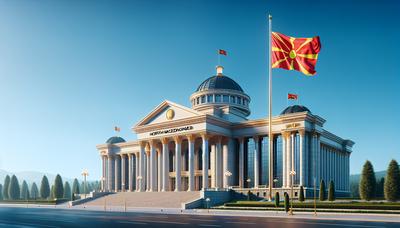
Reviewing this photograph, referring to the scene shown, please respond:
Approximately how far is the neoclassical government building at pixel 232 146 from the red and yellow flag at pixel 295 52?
2312cm

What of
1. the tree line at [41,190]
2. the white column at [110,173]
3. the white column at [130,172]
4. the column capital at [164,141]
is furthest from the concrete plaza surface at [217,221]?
the white column at [110,173]

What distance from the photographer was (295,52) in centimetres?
4034

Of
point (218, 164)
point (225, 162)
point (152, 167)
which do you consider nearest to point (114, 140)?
point (152, 167)

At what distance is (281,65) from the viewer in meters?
40.8

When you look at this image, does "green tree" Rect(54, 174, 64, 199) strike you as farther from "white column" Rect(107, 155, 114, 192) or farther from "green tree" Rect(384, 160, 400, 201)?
"green tree" Rect(384, 160, 400, 201)

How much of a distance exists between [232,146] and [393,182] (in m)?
31.2

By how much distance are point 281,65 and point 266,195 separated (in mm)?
30705

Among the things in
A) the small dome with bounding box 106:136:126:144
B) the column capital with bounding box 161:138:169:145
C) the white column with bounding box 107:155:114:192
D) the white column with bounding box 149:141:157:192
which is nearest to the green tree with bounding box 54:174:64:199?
the white column with bounding box 107:155:114:192

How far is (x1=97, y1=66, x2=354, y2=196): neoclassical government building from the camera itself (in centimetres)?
6562

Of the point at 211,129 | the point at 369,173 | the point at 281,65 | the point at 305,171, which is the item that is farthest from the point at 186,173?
the point at 281,65

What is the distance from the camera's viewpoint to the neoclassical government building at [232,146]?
6562 cm

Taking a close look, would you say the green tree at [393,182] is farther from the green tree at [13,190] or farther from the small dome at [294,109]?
the green tree at [13,190]

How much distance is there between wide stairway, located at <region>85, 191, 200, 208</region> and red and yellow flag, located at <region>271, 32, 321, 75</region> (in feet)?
105

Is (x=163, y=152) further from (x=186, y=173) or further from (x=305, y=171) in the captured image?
(x=305, y=171)
